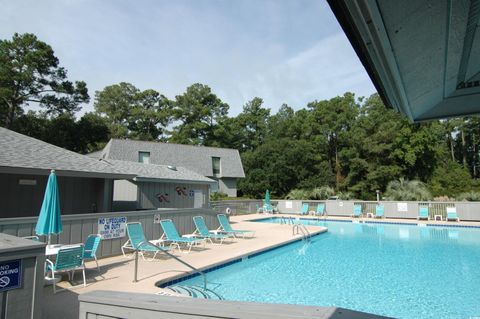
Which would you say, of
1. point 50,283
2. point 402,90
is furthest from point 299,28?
point 50,283

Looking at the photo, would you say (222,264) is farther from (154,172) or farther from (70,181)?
(154,172)

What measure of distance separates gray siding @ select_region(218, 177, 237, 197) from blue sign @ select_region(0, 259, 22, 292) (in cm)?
2964

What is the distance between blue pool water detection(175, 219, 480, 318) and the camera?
7.05 m

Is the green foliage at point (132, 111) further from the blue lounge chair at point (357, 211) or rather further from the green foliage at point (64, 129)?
the blue lounge chair at point (357, 211)

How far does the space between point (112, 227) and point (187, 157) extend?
2163 centimetres

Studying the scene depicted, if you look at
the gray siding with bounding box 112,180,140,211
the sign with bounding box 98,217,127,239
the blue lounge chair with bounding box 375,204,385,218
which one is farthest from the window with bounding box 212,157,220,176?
the sign with bounding box 98,217,127,239

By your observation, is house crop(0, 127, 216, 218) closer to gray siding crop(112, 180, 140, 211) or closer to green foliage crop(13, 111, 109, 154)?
gray siding crop(112, 180, 140, 211)

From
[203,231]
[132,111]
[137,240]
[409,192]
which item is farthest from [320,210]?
[132,111]

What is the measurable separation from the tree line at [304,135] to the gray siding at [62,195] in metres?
20.5

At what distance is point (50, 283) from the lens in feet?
21.3

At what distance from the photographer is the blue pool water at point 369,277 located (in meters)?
7.05

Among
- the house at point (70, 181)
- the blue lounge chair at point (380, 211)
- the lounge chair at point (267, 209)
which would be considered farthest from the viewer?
the lounge chair at point (267, 209)

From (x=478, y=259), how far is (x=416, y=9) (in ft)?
42.0

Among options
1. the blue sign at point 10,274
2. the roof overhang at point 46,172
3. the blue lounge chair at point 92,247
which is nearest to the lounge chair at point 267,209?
the roof overhang at point 46,172
